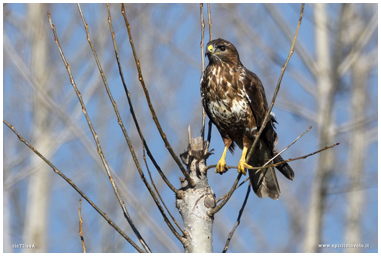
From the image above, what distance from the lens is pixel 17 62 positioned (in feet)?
22.9

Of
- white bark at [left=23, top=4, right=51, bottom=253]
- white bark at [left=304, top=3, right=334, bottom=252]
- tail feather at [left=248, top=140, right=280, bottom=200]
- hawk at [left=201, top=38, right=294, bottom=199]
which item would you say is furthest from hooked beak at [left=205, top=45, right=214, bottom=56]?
white bark at [left=23, top=4, right=51, bottom=253]

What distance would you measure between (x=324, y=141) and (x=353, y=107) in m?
0.99

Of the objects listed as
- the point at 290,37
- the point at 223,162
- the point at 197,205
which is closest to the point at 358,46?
the point at 290,37

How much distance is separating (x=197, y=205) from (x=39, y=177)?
4.54 m

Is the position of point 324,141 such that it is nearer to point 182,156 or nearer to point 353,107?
point 353,107

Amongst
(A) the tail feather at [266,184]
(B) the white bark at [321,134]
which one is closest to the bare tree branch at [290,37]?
(B) the white bark at [321,134]

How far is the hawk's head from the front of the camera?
4906 mm

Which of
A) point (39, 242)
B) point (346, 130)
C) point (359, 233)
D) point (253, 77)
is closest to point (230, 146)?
point (253, 77)

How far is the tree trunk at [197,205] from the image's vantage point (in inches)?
120

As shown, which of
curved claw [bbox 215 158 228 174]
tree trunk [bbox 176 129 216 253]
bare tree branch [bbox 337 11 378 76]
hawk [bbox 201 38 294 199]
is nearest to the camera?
tree trunk [bbox 176 129 216 253]

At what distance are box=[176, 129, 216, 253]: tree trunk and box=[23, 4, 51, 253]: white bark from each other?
3972mm

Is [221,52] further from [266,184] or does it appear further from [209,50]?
[266,184]

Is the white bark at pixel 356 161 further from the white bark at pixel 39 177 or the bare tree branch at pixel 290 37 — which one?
the white bark at pixel 39 177

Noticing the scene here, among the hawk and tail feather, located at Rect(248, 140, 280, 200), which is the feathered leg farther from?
tail feather, located at Rect(248, 140, 280, 200)
